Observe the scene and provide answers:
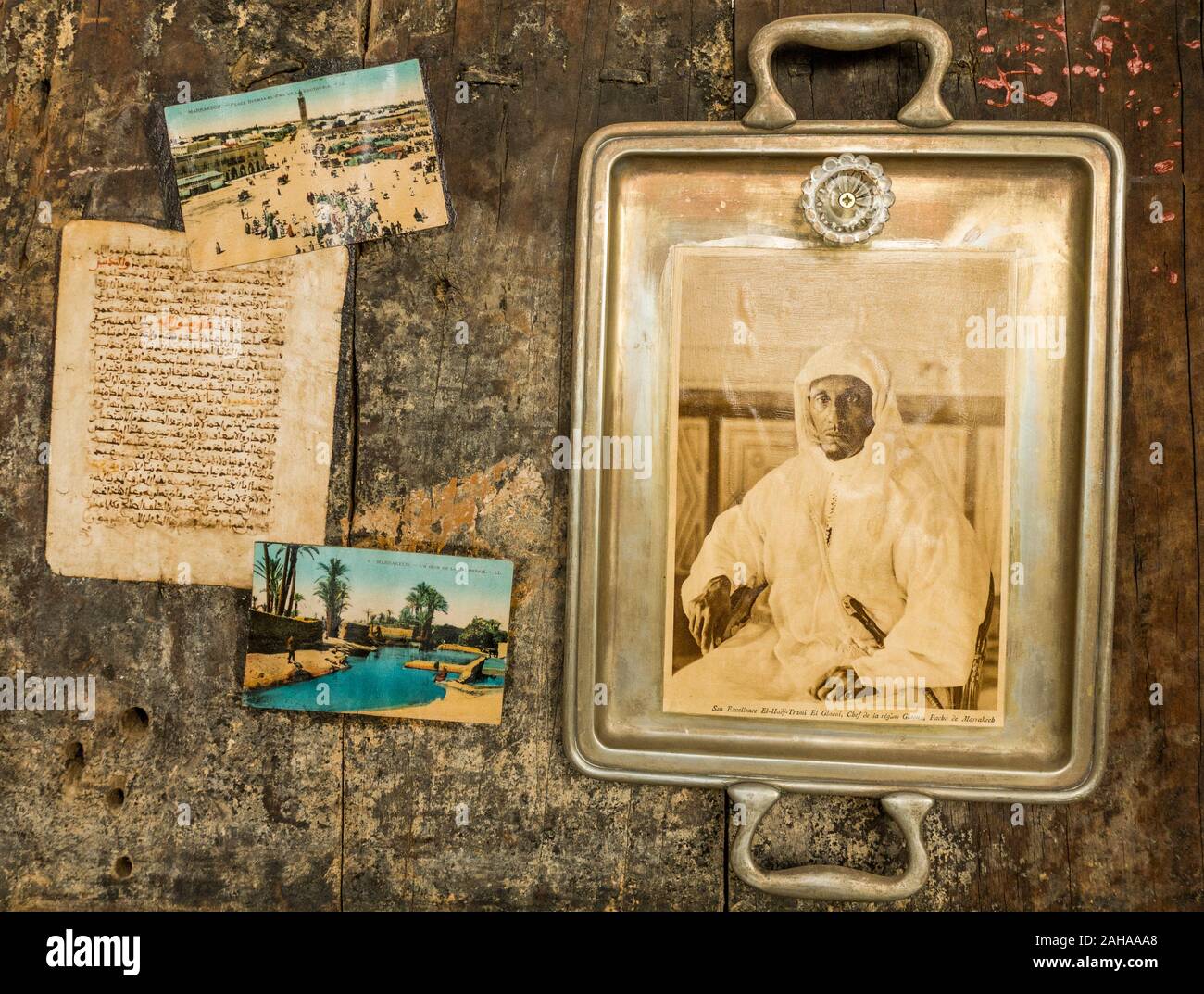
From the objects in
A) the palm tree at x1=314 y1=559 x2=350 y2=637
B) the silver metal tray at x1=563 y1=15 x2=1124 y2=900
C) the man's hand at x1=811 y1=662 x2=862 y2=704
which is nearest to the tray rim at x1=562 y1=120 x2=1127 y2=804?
the silver metal tray at x1=563 y1=15 x2=1124 y2=900

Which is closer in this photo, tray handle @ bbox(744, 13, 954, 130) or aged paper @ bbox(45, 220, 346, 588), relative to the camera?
tray handle @ bbox(744, 13, 954, 130)

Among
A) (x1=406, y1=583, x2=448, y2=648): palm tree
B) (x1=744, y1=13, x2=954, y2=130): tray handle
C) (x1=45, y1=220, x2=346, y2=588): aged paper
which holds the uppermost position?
(x1=744, y1=13, x2=954, y2=130): tray handle

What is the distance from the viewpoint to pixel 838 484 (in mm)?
1196

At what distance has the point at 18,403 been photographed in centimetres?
128

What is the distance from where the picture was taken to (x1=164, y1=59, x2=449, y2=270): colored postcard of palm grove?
1240 millimetres

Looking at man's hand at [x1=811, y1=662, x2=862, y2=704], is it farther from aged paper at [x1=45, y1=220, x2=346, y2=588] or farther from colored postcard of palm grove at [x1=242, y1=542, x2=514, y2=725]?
aged paper at [x1=45, y1=220, x2=346, y2=588]

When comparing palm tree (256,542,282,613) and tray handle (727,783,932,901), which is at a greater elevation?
palm tree (256,542,282,613)

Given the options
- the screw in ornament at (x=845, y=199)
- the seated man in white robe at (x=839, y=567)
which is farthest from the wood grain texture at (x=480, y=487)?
the seated man in white robe at (x=839, y=567)

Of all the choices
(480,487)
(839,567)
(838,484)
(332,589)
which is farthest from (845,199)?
(332,589)

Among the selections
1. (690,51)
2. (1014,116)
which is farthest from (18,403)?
(1014,116)

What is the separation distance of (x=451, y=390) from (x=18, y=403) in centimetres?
71

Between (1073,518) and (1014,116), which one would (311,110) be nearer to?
(1014,116)

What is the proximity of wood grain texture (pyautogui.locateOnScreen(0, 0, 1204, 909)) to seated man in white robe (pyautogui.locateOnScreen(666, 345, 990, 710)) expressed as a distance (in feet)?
0.75

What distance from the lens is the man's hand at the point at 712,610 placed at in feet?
4.00
